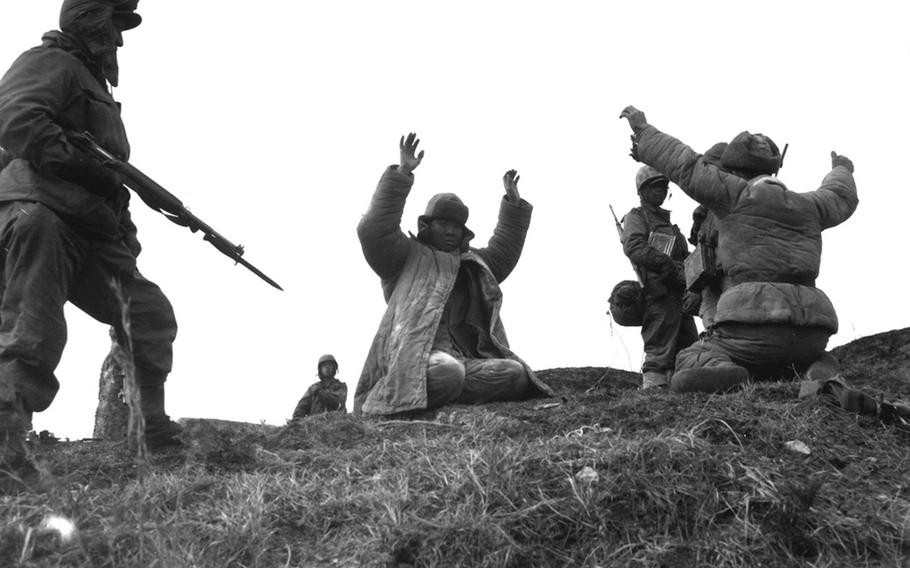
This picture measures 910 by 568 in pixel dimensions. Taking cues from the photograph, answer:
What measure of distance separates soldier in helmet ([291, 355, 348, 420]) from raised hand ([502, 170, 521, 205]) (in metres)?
4.51

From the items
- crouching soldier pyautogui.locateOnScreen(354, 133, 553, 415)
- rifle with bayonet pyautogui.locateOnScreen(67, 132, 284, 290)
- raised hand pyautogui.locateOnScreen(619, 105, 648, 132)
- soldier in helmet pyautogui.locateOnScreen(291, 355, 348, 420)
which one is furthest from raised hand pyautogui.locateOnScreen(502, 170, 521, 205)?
soldier in helmet pyautogui.locateOnScreen(291, 355, 348, 420)

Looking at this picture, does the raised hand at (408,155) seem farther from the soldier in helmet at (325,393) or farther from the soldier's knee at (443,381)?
the soldier in helmet at (325,393)

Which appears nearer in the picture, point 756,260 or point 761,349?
point 761,349

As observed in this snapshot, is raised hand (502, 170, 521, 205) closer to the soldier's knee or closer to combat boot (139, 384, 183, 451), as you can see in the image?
the soldier's knee

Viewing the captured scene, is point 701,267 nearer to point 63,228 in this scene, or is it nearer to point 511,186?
point 511,186

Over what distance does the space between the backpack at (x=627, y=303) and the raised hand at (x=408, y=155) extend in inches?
93.4

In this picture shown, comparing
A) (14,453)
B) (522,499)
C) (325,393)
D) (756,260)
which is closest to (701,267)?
(756,260)

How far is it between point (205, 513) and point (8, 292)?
1563 mm

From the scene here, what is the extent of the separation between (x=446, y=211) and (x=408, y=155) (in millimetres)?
727

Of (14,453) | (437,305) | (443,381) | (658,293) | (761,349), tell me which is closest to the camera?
(14,453)

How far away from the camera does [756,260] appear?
286 inches

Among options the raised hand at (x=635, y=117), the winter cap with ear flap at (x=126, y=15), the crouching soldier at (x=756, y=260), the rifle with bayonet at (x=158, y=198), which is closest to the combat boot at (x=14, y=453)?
the rifle with bayonet at (x=158, y=198)

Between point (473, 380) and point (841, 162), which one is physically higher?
point (841, 162)

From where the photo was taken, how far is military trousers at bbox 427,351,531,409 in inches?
301
